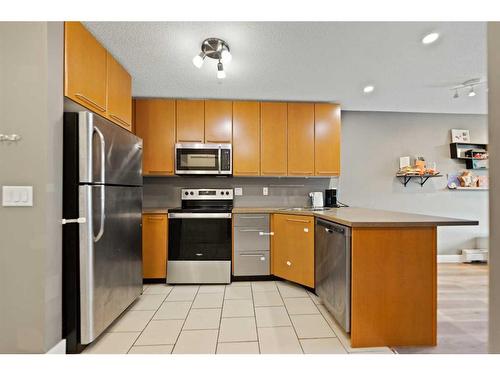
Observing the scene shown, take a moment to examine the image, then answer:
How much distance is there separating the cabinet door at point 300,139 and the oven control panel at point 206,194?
36.3 inches

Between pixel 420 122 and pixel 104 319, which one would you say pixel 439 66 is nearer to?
pixel 420 122

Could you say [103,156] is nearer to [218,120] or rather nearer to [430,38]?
[218,120]

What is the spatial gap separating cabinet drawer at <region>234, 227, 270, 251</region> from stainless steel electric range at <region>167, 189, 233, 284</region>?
0.10 metres

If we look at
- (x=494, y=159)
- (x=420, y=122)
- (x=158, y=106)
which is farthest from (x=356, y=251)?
(x=420, y=122)

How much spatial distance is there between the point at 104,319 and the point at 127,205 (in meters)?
0.87

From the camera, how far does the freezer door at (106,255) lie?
5.17 feet

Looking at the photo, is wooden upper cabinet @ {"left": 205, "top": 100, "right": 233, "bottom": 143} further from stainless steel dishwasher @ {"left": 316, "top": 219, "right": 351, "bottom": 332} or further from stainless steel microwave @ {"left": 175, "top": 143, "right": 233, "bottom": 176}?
stainless steel dishwasher @ {"left": 316, "top": 219, "right": 351, "bottom": 332}

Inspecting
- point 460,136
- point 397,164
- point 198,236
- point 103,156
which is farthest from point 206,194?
point 460,136

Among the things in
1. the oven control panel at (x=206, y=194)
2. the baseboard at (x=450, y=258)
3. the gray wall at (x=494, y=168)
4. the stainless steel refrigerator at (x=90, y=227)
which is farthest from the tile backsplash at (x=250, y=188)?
the gray wall at (x=494, y=168)

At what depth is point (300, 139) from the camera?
3174mm

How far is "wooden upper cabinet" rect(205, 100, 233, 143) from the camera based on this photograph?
121 inches

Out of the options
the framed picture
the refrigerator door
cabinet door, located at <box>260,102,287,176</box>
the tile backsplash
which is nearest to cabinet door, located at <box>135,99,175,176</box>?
the tile backsplash

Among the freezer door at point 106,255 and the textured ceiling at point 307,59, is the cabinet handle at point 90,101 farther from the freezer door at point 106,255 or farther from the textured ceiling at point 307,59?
the freezer door at point 106,255

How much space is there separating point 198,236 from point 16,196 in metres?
1.71
